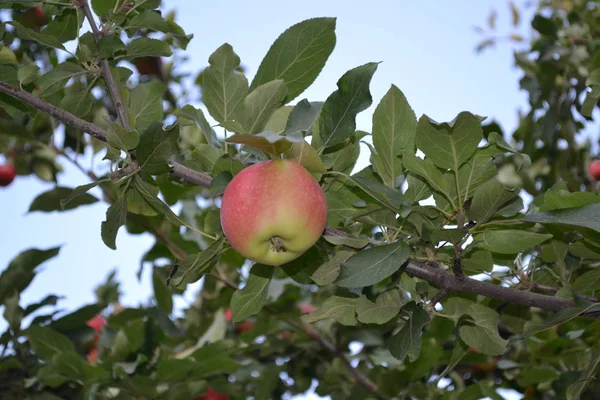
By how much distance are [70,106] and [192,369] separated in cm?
94

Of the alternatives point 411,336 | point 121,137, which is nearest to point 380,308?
point 411,336

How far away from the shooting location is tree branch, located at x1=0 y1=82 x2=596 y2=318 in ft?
4.02

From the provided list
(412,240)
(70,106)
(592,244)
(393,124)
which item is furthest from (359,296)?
(70,106)

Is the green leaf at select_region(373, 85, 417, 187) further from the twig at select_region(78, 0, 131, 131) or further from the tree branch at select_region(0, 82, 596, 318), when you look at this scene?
the twig at select_region(78, 0, 131, 131)

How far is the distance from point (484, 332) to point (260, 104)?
631mm

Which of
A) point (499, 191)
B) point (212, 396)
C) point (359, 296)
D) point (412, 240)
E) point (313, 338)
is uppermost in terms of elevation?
point (499, 191)

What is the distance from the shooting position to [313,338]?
2.52 meters

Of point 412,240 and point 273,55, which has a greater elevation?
point 273,55

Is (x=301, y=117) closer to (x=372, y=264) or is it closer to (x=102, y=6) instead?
(x=372, y=264)

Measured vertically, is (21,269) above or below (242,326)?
above

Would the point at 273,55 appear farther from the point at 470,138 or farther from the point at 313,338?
the point at 313,338

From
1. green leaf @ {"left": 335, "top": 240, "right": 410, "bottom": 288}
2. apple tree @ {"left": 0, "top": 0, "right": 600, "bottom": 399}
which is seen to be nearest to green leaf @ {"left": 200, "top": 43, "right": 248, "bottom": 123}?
apple tree @ {"left": 0, "top": 0, "right": 600, "bottom": 399}

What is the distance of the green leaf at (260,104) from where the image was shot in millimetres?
1251

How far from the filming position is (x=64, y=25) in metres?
1.49
